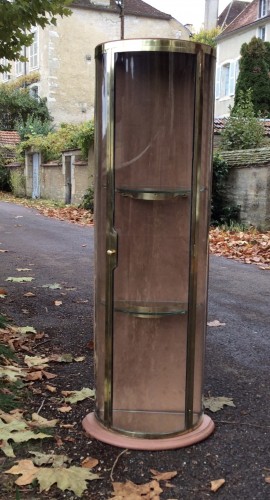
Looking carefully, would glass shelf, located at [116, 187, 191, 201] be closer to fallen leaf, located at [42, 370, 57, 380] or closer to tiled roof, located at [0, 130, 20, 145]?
fallen leaf, located at [42, 370, 57, 380]

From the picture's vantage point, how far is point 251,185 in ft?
36.5

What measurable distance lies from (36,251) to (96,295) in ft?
20.4

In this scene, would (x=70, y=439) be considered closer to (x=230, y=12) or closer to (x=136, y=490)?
(x=136, y=490)

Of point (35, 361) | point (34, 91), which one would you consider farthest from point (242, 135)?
point (34, 91)

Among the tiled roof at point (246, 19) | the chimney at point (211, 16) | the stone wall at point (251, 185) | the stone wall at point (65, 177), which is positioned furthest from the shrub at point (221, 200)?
the chimney at point (211, 16)

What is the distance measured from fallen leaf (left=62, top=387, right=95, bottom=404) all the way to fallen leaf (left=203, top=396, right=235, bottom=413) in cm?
70

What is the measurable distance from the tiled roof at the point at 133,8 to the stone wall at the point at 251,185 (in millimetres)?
25055

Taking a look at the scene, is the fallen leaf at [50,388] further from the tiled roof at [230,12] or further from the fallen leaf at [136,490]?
the tiled roof at [230,12]

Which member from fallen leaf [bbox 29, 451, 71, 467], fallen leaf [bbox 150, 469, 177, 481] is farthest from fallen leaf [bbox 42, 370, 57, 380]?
fallen leaf [bbox 150, 469, 177, 481]

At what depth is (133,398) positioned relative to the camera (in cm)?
265

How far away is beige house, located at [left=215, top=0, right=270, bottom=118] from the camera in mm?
31375

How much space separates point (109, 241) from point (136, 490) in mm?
1145

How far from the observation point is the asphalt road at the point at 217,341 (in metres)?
2.37

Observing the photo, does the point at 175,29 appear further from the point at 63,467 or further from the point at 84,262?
the point at 63,467
